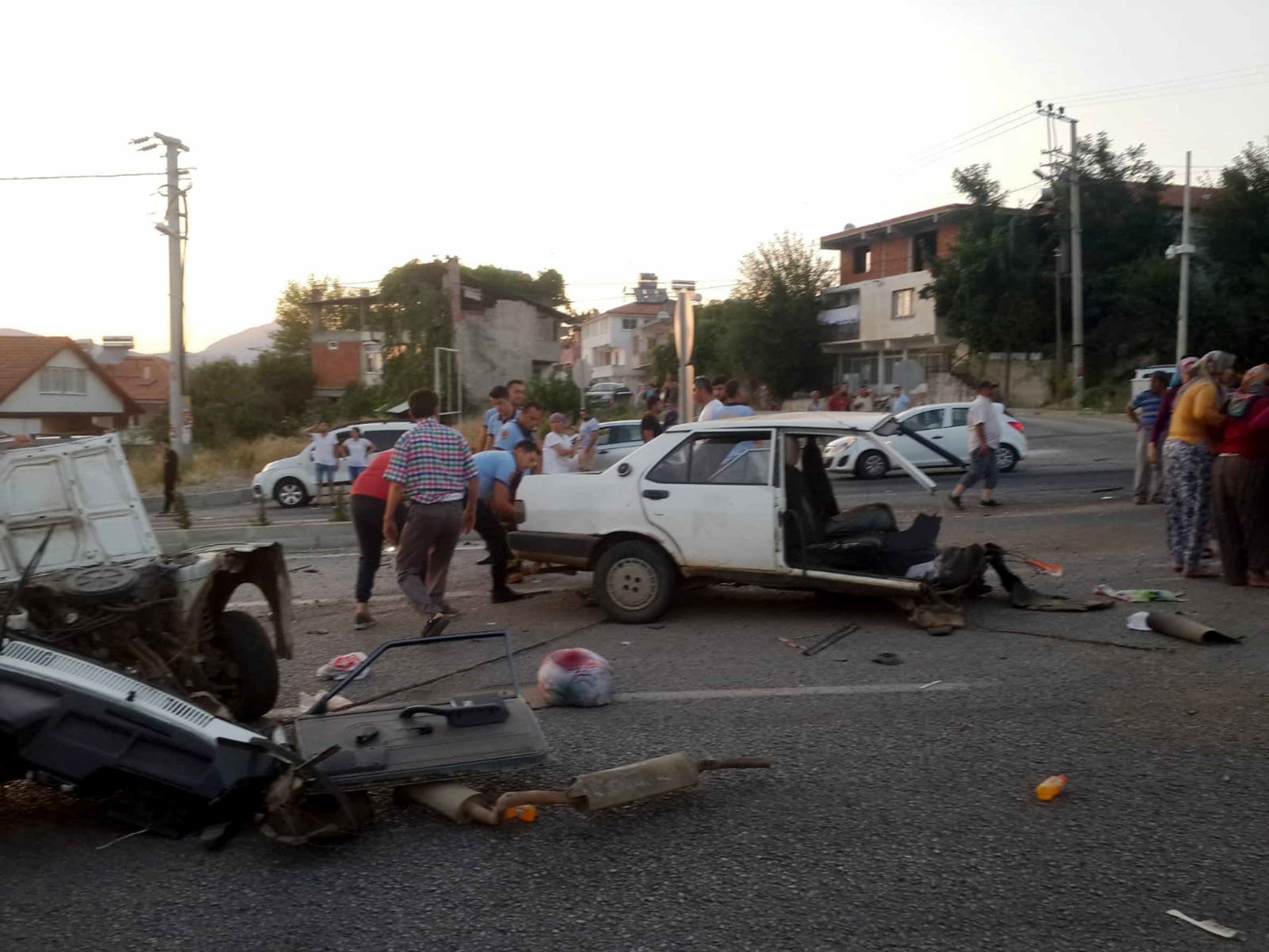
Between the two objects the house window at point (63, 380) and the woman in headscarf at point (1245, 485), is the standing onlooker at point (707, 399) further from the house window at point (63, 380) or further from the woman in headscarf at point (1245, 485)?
the house window at point (63, 380)

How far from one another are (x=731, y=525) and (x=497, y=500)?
216 cm

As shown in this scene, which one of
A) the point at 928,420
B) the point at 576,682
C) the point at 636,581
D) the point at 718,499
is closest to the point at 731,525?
the point at 718,499

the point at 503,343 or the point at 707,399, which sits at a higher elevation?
the point at 503,343

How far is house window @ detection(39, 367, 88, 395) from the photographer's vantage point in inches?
2188

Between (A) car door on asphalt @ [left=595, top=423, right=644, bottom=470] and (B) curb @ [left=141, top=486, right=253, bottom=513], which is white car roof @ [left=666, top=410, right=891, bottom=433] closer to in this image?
(A) car door on asphalt @ [left=595, top=423, right=644, bottom=470]

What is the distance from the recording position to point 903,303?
54.5 m

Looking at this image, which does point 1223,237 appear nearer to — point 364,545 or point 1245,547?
point 1245,547

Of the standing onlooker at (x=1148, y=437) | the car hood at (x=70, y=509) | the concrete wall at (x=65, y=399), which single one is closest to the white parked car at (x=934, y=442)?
the standing onlooker at (x=1148, y=437)

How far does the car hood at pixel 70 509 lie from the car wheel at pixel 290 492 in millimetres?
18324

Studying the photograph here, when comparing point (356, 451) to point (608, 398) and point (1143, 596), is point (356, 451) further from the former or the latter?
point (608, 398)

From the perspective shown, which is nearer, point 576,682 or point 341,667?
point 576,682

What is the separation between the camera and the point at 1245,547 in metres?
9.12

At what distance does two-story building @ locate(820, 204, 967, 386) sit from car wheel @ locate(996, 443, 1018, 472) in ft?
94.4

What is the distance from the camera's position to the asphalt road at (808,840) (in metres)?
3.70
